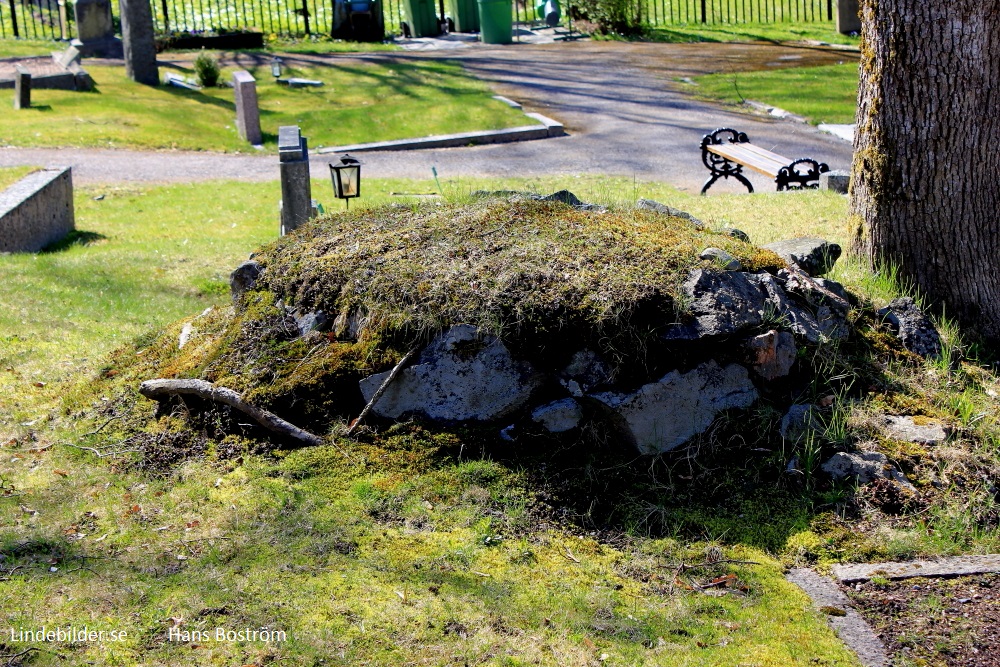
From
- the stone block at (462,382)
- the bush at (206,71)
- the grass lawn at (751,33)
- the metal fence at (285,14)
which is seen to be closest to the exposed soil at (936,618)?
the stone block at (462,382)

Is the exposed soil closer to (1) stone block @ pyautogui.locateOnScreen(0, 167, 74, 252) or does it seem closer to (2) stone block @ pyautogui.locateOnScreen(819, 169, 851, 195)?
(2) stone block @ pyautogui.locateOnScreen(819, 169, 851, 195)

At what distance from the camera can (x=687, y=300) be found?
5.14 metres

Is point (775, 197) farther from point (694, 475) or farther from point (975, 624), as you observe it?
point (975, 624)

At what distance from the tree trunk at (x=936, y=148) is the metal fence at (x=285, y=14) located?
21.3m

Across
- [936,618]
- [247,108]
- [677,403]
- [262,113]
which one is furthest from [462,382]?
[262,113]

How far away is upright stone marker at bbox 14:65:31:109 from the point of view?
1694 centimetres

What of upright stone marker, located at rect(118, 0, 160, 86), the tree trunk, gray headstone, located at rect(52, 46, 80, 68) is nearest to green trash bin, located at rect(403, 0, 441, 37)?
gray headstone, located at rect(52, 46, 80, 68)

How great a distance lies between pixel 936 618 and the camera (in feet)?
13.0

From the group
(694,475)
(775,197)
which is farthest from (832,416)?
(775,197)

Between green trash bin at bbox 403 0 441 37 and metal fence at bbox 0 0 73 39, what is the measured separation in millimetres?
8551

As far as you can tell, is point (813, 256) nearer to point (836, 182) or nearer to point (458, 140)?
point (836, 182)

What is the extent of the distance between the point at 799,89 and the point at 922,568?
1614cm

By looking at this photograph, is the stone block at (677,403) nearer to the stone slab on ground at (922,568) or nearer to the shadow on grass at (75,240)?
the stone slab on ground at (922,568)

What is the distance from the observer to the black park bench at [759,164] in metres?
10.9
